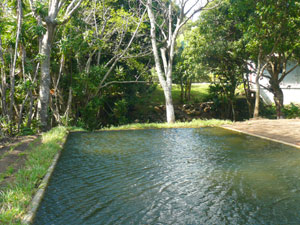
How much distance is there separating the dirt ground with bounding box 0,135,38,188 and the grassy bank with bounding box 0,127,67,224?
15 centimetres

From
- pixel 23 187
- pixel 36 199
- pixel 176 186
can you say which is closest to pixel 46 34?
pixel 23 187

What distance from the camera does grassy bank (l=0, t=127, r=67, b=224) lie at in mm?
3410

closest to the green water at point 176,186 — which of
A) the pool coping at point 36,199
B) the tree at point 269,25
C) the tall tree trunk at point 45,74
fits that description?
the pool coping at point 36,199

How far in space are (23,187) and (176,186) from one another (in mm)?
2202

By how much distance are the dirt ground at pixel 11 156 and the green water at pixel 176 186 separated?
0.72m

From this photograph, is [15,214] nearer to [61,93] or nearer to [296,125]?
[296,125]

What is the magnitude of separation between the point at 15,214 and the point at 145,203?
5.05 ft

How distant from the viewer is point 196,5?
1487 cm

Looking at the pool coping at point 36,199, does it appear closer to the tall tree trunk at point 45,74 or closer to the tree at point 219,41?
the tall tree trunk at point 45,74

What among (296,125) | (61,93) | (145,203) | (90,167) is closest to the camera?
(145,203)

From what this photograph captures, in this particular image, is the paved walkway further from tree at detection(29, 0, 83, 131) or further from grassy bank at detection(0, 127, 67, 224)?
tree at detection(29, 0, 83, 131)

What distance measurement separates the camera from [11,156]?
6738mm

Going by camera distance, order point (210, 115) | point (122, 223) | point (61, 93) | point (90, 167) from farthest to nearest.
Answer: point (210, 115) → point (61, 93) → point (90, 167) → point (122, 223)

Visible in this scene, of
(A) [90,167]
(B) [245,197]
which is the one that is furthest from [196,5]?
(B) [245,197]
